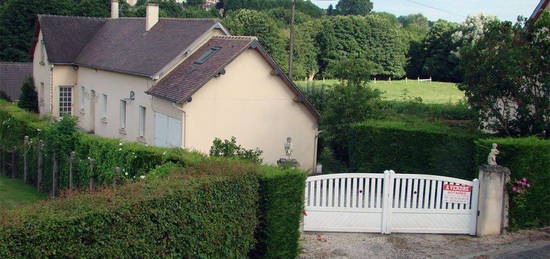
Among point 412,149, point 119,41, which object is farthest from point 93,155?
point 119,41

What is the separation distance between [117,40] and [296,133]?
45.1 ft

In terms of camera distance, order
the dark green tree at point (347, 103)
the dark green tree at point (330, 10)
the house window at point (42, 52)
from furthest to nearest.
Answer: the dark green tree at point (330, 10) → the house window at point (42, 52) → the dark green tree at point (347, 103)

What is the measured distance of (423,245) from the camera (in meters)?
12.8

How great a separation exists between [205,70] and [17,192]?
7.82 meters

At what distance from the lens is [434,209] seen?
13.4m

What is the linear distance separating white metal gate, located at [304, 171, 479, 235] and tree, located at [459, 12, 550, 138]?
3.63 meters

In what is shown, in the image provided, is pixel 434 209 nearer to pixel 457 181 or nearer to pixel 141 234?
pixel 457 181

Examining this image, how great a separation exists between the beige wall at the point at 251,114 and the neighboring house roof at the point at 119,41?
3672mm

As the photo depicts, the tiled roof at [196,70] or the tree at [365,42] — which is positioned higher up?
the tree at [365,42]

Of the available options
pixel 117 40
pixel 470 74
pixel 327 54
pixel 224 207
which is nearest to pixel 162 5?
pixel 327 54

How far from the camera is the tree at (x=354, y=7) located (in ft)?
484

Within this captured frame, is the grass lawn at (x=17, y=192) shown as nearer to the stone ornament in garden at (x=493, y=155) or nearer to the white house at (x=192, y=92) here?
the white house at (x=192, y=92)

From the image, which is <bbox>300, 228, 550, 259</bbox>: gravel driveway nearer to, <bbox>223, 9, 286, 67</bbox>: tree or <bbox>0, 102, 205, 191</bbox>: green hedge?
<bbox>0, 102, 205, 191</bbox>: green hedge

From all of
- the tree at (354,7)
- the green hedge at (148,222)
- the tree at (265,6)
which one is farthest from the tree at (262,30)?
the tree at (354,7)
